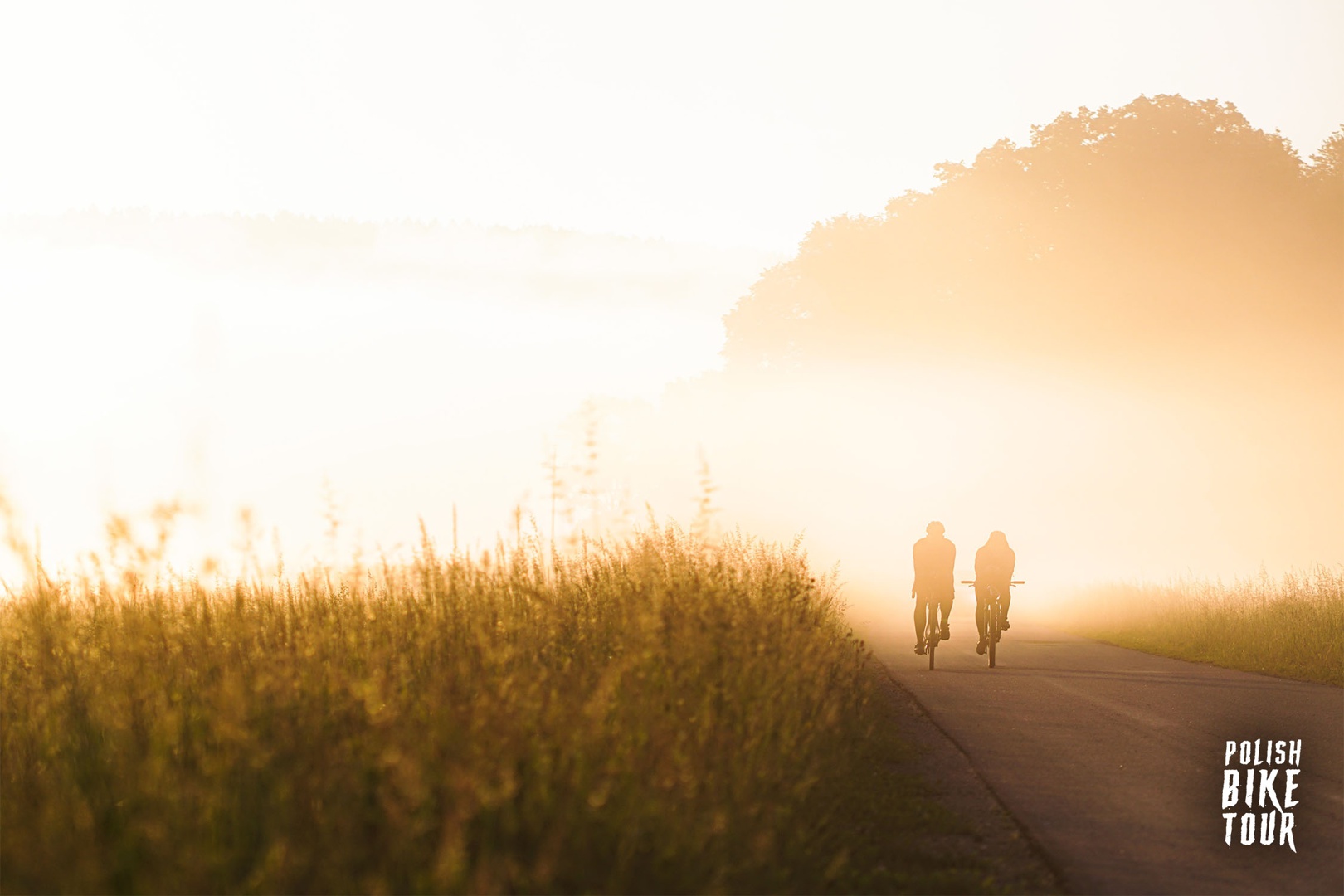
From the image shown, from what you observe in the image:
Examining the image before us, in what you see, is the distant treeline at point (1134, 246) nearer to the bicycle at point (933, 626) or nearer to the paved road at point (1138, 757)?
the paved road at point (1138, 757)

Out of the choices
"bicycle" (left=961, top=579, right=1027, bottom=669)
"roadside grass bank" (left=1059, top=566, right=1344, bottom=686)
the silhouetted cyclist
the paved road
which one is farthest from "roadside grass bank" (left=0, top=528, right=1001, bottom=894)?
"roadside grass bank" (left=1059, top=566, right=1344, bottom=686)

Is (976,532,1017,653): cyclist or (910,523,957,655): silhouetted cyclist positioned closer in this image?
(910,523,957,655): silhouetted cyclist

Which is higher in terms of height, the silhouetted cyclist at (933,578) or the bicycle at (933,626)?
the silhouetted cyclist at (933,578)

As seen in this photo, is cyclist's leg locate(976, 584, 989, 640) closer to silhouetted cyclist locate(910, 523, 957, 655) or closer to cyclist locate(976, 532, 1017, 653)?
cyclist locate(976, 532, 1017, 653)

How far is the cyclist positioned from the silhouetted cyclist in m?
0.53

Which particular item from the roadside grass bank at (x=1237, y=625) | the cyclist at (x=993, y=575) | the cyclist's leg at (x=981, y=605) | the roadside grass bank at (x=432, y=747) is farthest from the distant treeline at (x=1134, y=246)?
the roadside grass bank at (x=432, y=747)

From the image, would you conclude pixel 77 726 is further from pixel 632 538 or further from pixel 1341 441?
pixel 1341 441

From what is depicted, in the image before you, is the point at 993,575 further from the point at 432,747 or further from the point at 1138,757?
the point at 432,747

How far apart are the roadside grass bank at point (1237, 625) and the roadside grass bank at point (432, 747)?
9.51 metres

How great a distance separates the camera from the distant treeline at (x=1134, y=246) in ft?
117

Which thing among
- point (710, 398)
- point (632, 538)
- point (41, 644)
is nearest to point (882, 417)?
point (710, 398)

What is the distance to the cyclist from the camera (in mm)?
17031

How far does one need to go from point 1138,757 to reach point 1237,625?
11.7m

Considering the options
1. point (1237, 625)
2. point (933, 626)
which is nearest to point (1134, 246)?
point (1237, 625)
